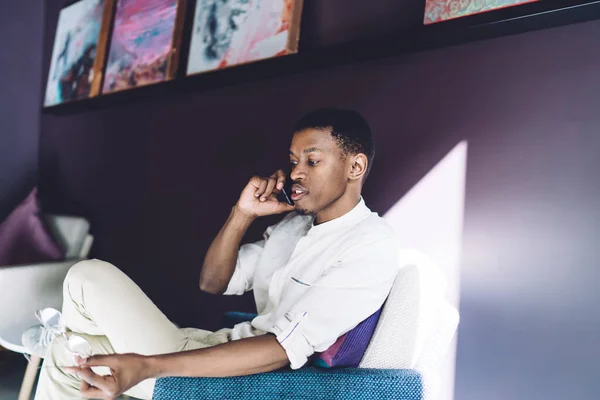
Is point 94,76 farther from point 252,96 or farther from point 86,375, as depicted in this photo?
point 86,375

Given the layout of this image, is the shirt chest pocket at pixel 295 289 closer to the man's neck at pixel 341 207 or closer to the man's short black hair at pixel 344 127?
the man's neck at pixel 341 207

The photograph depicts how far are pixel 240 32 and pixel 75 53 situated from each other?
1613 mm

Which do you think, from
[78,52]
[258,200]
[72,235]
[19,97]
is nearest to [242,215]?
[258,200]

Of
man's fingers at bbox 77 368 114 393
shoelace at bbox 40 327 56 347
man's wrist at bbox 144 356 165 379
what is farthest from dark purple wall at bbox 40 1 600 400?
man's fingers at bbox 77 368 114 393

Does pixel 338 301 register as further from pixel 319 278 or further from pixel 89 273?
pixel 89 273

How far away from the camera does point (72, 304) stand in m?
1.51

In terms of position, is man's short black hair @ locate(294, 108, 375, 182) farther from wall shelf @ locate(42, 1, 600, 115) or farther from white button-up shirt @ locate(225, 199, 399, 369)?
wall shelf @ locate(42, 1, 600, 115)

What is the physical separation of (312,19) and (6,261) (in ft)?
6.49

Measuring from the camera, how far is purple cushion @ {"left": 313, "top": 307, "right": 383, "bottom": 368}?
1.24m

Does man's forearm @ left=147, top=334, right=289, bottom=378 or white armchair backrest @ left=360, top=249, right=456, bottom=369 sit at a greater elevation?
white armchair backrest @ left=360, top=249, right=456, bottom=369

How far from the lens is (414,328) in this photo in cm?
123

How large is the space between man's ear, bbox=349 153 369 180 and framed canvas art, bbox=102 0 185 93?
148 cm

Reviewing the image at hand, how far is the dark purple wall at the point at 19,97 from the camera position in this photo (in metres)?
3.53

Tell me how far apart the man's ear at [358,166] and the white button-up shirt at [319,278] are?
0.29ft
